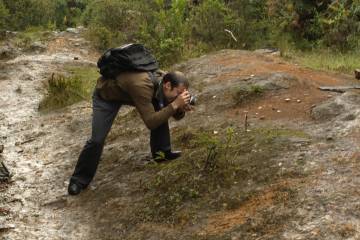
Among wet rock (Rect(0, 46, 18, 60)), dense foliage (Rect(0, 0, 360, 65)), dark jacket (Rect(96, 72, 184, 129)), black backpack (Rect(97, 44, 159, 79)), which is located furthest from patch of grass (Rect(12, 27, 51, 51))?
dark jacket (Rect(96, 72, 184, 129))

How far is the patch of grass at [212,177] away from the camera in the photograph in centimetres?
498

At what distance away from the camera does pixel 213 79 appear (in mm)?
8891

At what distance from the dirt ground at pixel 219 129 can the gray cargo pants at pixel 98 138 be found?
20cm

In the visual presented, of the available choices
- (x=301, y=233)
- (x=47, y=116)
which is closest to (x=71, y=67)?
(x=47, y=116)

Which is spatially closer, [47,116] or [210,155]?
[210,155]

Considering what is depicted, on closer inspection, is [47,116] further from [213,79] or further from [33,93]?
[213,79]

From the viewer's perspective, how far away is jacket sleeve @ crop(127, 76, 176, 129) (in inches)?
209

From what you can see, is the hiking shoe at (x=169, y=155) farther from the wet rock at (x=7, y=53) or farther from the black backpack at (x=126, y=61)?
the wet rock at (x=7, y=53)

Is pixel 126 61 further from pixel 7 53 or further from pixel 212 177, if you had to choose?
pixel 7 53

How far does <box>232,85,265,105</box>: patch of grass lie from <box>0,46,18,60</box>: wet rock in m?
8.75

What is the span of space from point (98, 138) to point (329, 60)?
5806 millimetres

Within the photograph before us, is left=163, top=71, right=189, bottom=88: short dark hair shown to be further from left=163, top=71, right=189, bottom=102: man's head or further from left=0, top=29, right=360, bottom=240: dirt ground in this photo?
left=0, top=29, right=360, bottom=240: dirt ground

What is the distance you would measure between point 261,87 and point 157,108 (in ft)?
7.94

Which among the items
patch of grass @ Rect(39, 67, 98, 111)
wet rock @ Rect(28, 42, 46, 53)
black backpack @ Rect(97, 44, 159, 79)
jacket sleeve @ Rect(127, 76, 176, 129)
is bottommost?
wet rock @ Rect(28, 42, 46, 53)
